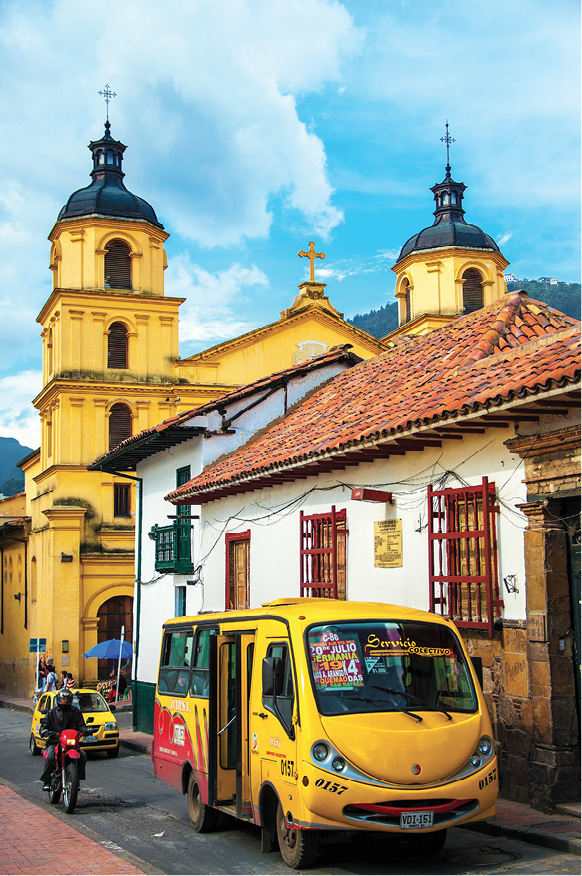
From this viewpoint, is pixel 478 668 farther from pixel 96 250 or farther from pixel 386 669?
pixel 96 250

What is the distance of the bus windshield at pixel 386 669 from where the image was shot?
28.4 ft

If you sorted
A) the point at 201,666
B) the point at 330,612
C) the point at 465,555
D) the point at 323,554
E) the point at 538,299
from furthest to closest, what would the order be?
the point at 538,299
the point at 323,554
the point at 465,555
the point at 201,666
the point at 330,612

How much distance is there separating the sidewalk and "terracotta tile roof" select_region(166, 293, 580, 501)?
13.3 feet

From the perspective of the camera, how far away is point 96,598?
3562 cm

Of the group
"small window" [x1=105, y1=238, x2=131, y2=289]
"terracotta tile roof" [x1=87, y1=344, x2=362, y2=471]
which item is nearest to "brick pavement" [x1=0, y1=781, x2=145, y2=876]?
"terracotta tile roof" [x1=87, y1=344, x2=362, y2=471]

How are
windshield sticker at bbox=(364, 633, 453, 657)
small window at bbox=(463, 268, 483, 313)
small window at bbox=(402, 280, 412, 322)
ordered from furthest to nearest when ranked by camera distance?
small window at bbox=(402, 280, 412, 322) → small window at bbox=(463, 268, 483, 313) → windshield sticker at bbox=(364, 633, 453, 657)

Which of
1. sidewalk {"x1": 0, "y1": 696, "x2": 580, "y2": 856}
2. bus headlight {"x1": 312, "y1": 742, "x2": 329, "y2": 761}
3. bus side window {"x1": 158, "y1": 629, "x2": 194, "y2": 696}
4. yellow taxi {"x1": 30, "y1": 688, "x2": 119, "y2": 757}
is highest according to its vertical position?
bus side window {"x1": 158, "y1": 629, "x2": 194, "y2": 696}

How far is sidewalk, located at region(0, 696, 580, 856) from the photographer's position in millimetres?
8938

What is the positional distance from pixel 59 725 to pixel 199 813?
336 centimetres

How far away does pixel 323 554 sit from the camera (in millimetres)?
15109

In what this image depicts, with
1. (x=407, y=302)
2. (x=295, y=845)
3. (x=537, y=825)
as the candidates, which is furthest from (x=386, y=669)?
(x=407, y=302)

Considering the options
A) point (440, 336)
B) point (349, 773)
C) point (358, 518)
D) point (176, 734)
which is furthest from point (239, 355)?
point (349, 773)

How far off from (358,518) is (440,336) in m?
4.30

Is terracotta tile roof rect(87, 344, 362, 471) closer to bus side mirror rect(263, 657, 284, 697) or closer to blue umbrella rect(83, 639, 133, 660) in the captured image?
blue umbrella rect(83, 639, 133, 660)
